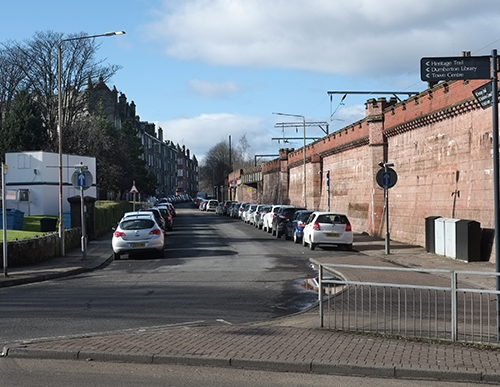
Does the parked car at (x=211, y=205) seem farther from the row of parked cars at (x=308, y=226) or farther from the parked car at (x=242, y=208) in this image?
the row of parked cars at (x=308, y=226)

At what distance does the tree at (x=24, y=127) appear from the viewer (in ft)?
184

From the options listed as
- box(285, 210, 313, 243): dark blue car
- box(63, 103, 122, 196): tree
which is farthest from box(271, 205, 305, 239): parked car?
box(63, 103, 122, 196): tree

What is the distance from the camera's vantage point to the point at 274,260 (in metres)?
21.9

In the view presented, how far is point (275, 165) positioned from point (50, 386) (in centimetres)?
7021

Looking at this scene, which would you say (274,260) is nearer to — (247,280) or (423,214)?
(247,280)

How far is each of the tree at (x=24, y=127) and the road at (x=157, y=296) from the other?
121 ft

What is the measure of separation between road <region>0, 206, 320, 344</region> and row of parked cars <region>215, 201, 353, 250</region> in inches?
138

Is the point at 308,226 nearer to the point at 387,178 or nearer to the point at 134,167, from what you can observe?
the point at 387,178

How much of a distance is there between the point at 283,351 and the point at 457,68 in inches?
170

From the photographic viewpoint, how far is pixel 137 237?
2253 centimetres

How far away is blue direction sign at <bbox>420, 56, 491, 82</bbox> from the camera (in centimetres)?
880

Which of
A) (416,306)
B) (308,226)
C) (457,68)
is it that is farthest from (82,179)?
(457,68)

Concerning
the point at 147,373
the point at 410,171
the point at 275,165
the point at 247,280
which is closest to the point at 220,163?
the point at 275,165

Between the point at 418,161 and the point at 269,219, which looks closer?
the point at 418,161
